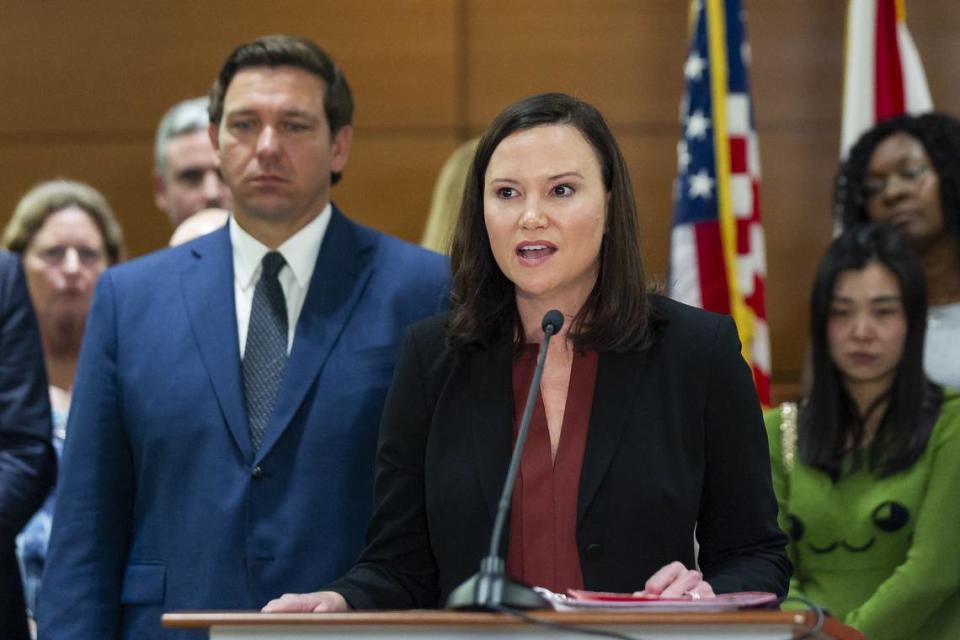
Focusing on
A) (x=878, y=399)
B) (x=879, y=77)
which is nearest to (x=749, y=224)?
(x=879, y=77)

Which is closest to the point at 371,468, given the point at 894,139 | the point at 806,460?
the point at 806,460

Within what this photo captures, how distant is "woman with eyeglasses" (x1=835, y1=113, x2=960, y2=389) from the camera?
4594 mm

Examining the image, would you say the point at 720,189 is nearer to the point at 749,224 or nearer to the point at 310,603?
the point at 749,224

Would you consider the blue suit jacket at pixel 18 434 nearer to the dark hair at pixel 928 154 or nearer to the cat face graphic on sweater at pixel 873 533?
the cat face graphic on sweater at pixel 873 533

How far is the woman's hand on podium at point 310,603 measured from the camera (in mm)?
2223

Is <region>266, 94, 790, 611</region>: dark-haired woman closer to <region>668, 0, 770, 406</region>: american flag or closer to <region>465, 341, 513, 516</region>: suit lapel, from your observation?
<region>465, 341, 513, 516</region>: suit lapel

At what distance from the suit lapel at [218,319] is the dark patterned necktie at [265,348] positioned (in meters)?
0.03

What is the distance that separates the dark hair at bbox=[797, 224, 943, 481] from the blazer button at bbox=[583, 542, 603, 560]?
1680 mm

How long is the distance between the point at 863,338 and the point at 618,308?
166cm

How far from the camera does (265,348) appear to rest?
10.5ft

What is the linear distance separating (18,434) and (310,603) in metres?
1.38

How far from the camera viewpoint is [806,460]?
402 cm

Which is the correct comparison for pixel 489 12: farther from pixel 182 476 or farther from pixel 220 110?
pixel 182 476

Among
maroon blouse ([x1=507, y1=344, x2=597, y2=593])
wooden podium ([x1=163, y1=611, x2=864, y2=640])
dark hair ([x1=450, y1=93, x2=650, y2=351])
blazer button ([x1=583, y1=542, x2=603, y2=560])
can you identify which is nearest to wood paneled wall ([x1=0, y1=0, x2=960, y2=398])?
dark hair ([x1=450, y1=93, x2=650, y2=351])
